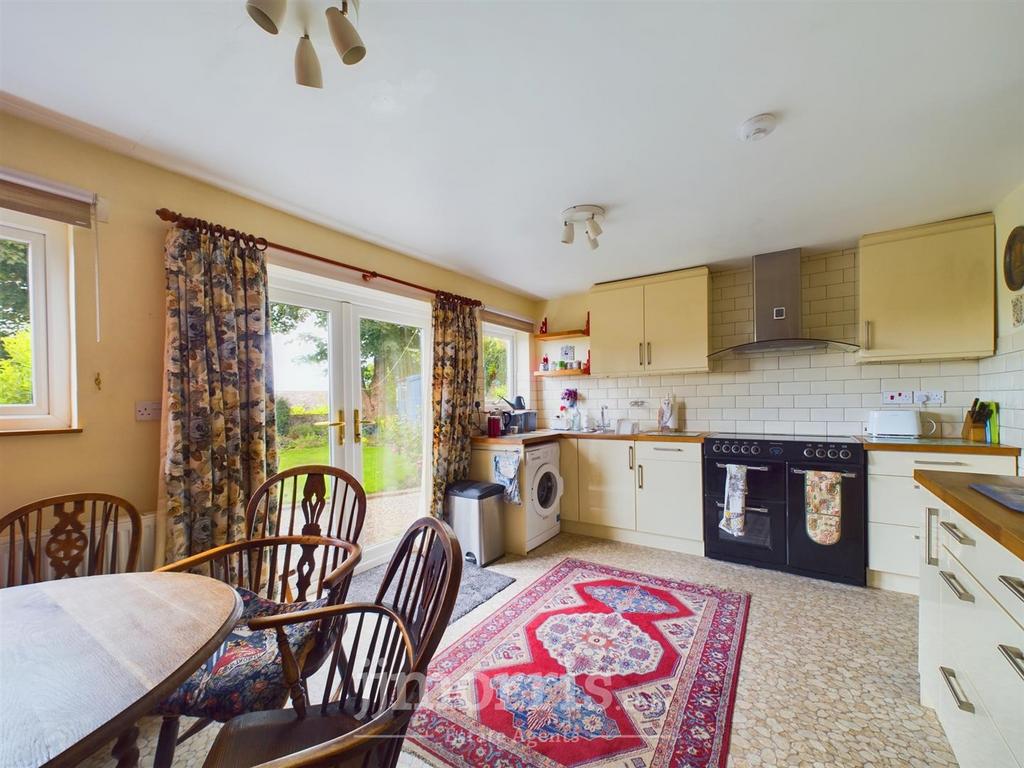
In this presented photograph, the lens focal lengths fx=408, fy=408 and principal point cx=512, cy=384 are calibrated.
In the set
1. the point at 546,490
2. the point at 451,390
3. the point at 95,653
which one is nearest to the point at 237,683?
the point at 95,653

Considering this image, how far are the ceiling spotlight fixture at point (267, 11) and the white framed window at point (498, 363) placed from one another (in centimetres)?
303

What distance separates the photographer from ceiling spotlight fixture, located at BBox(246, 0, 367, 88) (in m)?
1.05

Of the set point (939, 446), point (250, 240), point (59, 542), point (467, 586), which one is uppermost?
point (250, 240)

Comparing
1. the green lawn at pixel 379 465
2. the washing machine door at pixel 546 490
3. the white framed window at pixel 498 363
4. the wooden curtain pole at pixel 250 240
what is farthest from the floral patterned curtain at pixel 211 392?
the white framed window at pixel 498 363

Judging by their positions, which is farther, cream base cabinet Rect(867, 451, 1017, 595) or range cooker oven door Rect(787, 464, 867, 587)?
range cooker oven door Rect(787, 464, 867, 587)

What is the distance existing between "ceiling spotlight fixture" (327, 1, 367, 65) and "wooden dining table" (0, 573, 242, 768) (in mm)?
1474

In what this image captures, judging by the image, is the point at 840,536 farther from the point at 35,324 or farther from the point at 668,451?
the point at 35,324

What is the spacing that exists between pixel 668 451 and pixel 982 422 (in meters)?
1.86

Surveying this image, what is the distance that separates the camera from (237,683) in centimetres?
112

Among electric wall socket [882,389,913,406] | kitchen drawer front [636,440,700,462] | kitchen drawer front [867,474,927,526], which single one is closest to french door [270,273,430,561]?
kitchen drawer front [636,440,700,462]

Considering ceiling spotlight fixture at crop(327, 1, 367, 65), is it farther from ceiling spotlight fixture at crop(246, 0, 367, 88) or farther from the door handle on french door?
the door handle on french door

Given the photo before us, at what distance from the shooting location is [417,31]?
4.00 ft

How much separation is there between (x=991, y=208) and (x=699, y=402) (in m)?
2.11

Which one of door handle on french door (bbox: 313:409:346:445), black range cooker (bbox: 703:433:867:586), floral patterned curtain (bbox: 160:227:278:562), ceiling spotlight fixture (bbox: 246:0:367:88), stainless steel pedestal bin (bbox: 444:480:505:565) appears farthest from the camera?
stainless steel pedestal bin (bbox: 444:480:505:565)
